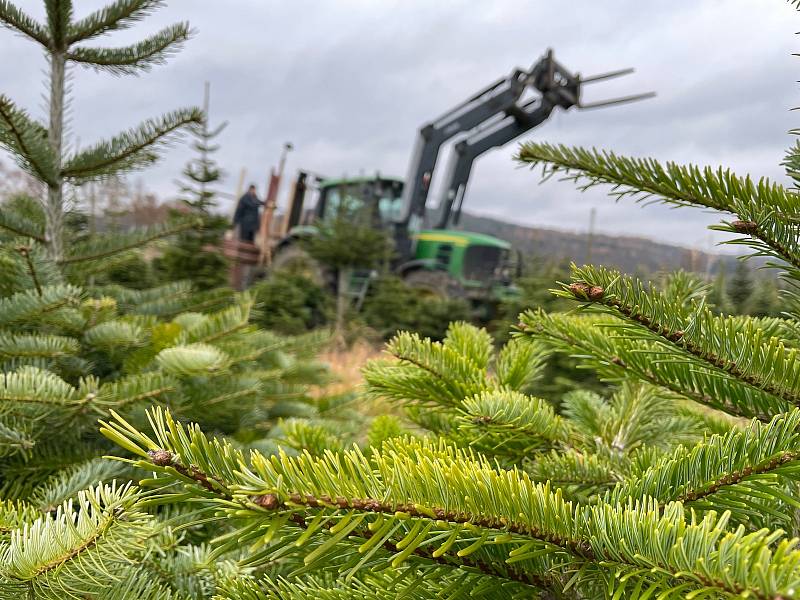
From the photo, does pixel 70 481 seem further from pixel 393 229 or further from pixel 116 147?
pixel 393 229

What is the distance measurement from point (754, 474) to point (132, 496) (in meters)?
0.48

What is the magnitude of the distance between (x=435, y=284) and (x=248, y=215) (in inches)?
185

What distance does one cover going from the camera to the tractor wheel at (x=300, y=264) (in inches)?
426

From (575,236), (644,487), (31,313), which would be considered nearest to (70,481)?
(31,313)

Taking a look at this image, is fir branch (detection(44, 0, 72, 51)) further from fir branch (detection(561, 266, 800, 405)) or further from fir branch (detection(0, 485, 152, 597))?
fir branch (detection(561, 266, 800, 405))

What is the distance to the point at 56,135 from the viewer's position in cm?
148

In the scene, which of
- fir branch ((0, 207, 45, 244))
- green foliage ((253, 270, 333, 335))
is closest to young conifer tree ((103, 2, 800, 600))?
fir branch ((0, 207, 45, 244))

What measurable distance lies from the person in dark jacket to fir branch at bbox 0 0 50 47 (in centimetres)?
973

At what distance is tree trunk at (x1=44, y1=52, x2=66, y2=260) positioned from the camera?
147 cm

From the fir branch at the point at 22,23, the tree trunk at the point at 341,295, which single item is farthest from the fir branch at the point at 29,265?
the tree trunk at the point at 341,295

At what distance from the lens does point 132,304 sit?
1.85 metres

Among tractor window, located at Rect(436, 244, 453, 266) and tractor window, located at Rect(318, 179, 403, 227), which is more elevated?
tractor window, located at Rect(318, 179, 403, 227)

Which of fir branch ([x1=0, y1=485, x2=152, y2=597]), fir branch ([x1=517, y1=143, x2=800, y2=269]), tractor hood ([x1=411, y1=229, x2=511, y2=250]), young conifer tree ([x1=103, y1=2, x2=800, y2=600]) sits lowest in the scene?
fir branch ([x1=0, y1=485, x2=152, y2=597])

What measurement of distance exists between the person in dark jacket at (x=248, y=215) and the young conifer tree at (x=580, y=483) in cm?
1091
